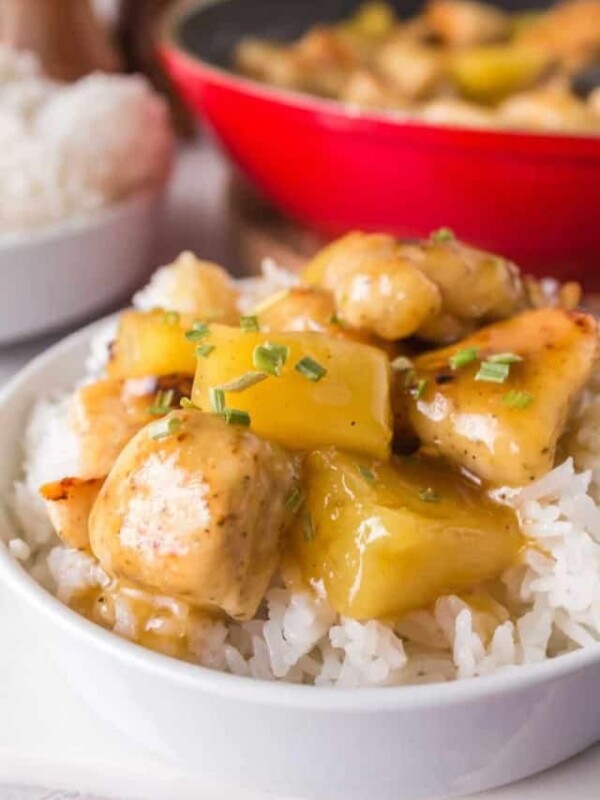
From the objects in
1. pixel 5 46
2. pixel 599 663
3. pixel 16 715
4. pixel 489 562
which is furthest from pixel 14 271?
pixel 599 663

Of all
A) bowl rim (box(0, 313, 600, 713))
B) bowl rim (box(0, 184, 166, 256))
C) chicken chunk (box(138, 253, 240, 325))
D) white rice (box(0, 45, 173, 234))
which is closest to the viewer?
bowl rim (box(0, 313, 600, 713))

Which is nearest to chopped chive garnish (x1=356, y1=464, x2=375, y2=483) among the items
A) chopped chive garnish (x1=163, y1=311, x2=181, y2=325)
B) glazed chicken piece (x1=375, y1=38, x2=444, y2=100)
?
chopped chive garnish (x1=163, y1=311, x2=181, y2=325)

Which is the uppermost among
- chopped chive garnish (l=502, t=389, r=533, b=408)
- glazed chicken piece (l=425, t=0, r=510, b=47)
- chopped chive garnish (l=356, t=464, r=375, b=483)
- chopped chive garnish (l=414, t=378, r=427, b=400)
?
chopped chive garnish (l=502, t=389, r=533, b=408)

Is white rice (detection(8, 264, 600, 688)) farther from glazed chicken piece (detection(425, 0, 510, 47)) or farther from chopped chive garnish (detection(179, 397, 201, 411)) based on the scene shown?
glazed chicken piece (detection(425, 0, 510, 47))

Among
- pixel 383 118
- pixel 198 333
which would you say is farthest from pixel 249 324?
pixel 383 118

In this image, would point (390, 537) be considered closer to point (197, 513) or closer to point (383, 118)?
point (197, 513)

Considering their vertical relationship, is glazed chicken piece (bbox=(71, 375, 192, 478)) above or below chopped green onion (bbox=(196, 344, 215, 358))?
below

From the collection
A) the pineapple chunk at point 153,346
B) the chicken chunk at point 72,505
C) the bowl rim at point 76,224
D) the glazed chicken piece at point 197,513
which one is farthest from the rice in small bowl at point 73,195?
the glazed chicken piece at point 197,513
